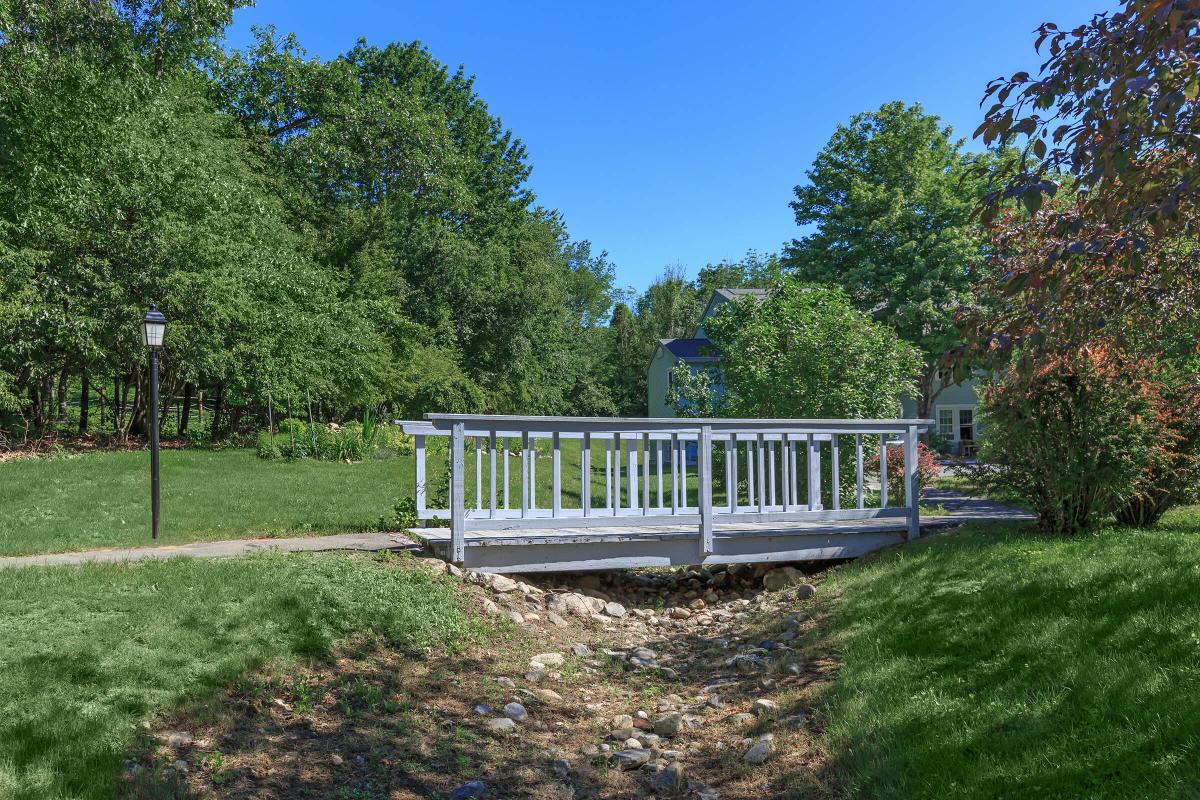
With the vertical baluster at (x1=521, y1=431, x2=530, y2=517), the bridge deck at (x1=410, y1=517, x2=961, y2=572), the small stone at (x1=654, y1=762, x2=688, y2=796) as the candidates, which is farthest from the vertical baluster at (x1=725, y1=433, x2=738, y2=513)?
the small stone at (x1=654, y1=762, x2=688, y2=796)

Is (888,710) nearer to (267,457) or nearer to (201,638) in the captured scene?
(201,638)

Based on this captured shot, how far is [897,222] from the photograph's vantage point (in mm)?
23750

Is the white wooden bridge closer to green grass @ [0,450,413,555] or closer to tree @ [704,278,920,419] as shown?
green grass @ [0,450,413,555]

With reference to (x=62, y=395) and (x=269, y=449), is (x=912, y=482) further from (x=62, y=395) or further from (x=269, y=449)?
(x=62, y=395)

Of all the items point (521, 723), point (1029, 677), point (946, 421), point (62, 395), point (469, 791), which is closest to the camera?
point (469, 791)

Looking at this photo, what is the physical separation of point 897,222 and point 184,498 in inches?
815

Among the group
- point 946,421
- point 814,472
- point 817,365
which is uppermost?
point 817,365

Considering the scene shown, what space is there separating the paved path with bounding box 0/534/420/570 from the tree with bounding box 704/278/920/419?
6.08 metres

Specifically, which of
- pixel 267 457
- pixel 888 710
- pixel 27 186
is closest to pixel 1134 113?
pixel 888 710

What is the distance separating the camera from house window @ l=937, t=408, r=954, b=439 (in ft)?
95.9

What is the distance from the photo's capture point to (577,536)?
22.6 ft

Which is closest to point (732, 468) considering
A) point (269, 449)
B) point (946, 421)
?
point (269, 449)

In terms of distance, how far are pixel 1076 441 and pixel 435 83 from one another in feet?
101

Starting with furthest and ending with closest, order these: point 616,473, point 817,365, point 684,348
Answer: point 684,348 → point 817,365 → point 616,473
